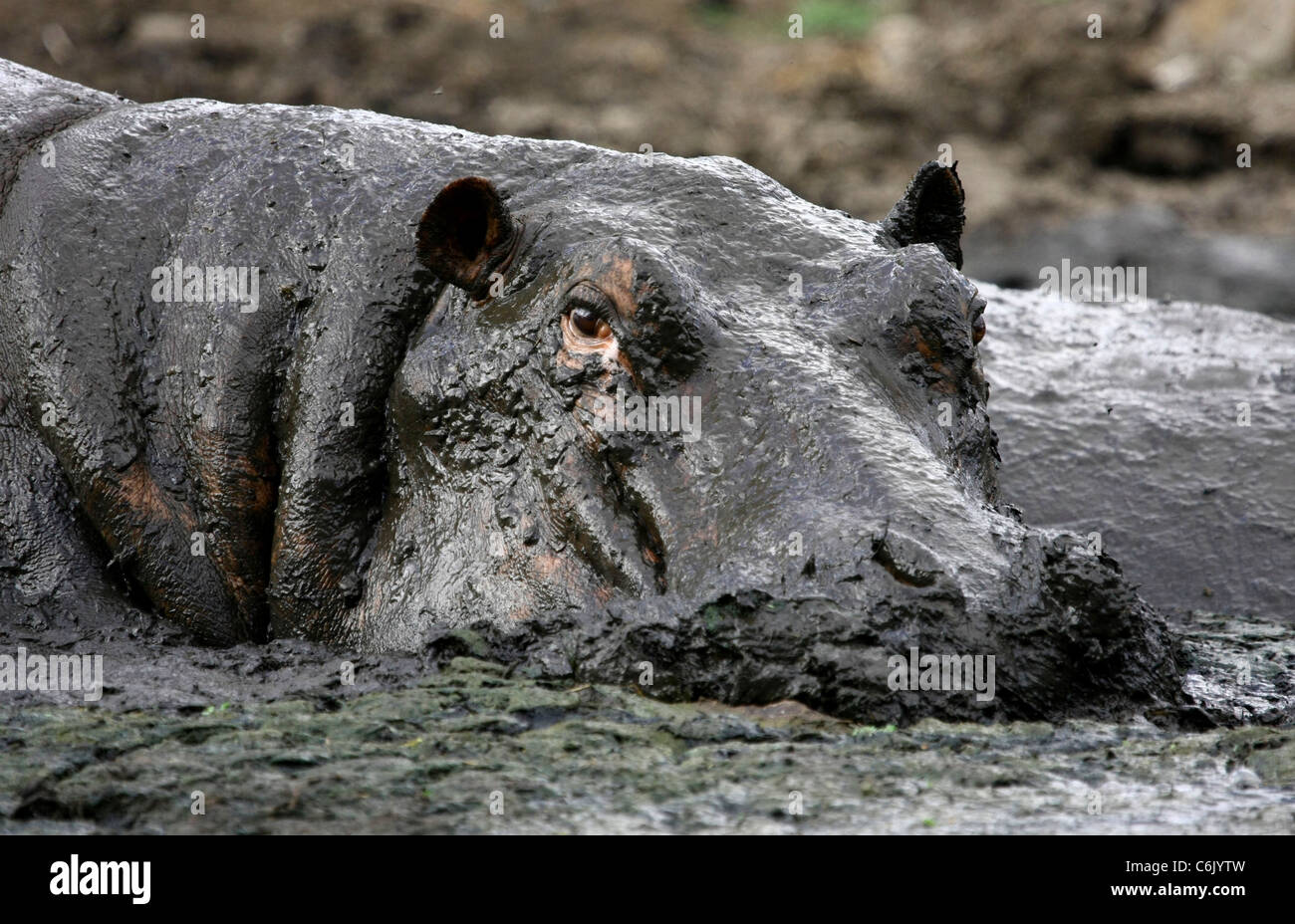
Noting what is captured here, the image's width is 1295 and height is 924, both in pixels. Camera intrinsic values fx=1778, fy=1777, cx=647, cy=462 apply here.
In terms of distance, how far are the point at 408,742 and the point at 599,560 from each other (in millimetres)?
1068

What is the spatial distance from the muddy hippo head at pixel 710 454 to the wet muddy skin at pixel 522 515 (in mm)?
14

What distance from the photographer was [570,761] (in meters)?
4.31

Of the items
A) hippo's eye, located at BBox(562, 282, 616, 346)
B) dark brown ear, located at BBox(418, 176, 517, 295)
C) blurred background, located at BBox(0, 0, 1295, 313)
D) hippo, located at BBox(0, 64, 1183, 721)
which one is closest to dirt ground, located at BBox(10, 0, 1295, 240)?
blurred background, located at BBox(0, 0, 1295, 313)

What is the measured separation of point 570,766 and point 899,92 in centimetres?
1693

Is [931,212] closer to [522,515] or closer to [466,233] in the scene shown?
[466,233]

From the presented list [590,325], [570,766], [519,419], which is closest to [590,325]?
[590,325]

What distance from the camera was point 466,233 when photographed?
602 cm

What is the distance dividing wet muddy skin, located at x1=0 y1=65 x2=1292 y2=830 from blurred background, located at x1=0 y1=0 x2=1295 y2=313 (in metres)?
10.9

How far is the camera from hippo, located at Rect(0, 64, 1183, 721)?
481 centimetres

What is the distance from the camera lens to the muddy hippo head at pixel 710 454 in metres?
4.74

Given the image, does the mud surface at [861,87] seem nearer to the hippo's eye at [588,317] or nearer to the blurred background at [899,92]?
the blurred background at [899,92]

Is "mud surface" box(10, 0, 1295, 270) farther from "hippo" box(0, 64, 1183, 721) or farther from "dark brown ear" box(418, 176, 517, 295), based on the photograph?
"dark brown ear" box(418, 176, 517, 295)

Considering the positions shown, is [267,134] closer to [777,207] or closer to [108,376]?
[108,376]
